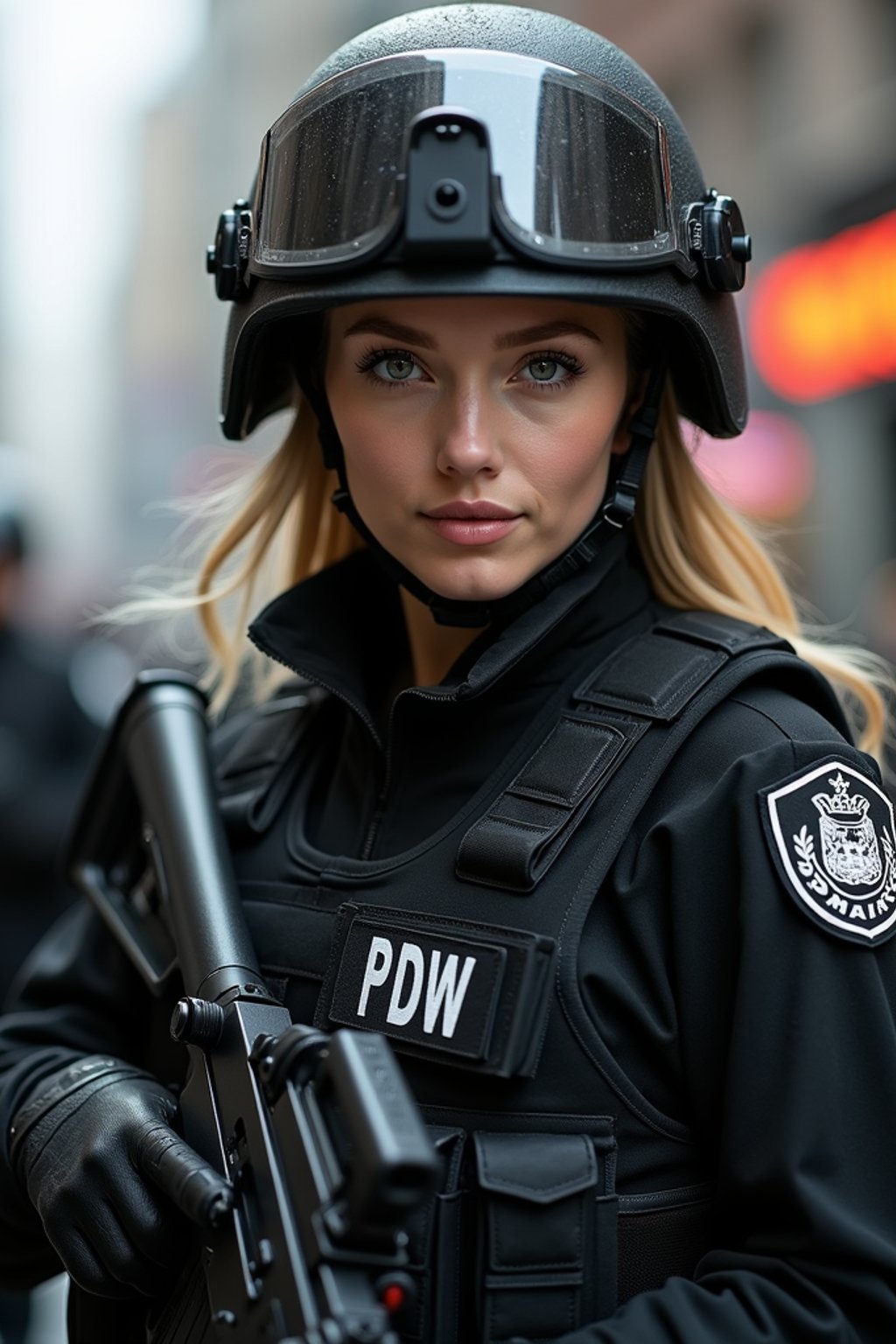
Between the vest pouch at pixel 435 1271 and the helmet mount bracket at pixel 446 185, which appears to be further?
the helmet mount bracket at pixel 446 185

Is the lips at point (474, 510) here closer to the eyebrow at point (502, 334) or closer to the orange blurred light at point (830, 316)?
the eyebrow at point (502, 334)

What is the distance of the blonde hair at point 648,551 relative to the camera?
201 centimetres

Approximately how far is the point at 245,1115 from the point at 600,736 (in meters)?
0.53

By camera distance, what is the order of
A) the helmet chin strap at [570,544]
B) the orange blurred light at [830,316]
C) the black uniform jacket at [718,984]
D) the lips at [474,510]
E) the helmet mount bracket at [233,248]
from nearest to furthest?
the black uniform jacket at [718,984] → the lips at [474,510] → the helmet chin strap at [570,544] → the helmet mount bracket at [233,248] → the orange blurred light at [830,316]

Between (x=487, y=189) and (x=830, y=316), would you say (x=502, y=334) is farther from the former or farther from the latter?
(x=830, y=316)

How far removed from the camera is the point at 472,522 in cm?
172

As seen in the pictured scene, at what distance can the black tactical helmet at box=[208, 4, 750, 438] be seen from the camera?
5.36ft

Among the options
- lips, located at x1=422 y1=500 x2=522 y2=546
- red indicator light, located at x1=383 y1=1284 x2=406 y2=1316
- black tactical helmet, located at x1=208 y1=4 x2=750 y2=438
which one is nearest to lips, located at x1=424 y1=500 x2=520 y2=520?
lips, located at x1=422 y1=500 x2=522 y2=546

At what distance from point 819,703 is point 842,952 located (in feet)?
1.18

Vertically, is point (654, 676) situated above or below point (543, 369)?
below

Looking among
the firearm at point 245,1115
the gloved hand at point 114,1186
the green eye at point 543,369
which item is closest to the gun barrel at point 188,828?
the firearm at point 245,1115

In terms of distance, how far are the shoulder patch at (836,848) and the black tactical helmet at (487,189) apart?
0.58 m

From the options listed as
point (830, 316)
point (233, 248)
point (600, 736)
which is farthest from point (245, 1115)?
point (830, 316)

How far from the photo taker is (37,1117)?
6.05ft
